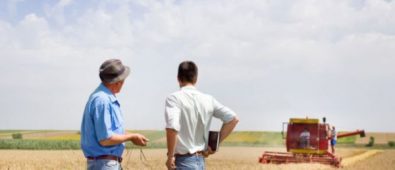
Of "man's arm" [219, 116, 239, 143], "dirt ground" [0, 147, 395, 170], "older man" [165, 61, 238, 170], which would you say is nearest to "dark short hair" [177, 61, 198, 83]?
"older man" [165, 61, 238, 170]

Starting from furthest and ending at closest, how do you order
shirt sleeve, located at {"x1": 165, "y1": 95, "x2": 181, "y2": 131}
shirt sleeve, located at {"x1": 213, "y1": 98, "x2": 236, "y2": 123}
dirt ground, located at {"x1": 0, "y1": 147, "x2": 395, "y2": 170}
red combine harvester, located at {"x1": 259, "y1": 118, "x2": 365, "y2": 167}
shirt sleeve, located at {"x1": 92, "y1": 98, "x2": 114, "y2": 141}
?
red combine harvester, located at {"x1": 259, "y1": 118, "x2": 365, "y2": 167}, dirt ground, located at {"x1": 0, "y1": 147, "x2": 395, "y2": 170}, shirt sleeve, located at {"x1": 213, "y1": 98, "x2": 236, "y2": 123}, shirt sleeve, located at {"x1": 165, "y1": 95, "x2": 181, "y2": 131}, shirt sleeve, located at {"x1": 92, "y1": 98, "x2": 114, "y2": 141}

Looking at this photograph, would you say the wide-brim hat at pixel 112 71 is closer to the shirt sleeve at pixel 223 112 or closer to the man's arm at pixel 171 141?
the man's arm at pixel 171 141

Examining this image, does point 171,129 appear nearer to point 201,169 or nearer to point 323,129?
point 201,169

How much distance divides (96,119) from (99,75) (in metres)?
0.43

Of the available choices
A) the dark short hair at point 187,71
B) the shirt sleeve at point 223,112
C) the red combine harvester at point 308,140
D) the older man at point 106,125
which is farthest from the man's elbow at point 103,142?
the red combine harvester at point 308,140

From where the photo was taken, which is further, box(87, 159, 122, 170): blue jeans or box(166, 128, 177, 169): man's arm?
box(166, 128, 177, 169): man's arm

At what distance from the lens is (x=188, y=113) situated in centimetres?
623

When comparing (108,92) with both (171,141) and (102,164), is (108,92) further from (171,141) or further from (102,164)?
(171,141)

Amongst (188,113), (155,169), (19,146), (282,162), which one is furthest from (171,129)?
(19,146)

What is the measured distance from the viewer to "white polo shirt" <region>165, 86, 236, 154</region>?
6.21 meters

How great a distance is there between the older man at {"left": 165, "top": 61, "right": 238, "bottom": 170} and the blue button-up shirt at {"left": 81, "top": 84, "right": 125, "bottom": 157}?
0.56 meters

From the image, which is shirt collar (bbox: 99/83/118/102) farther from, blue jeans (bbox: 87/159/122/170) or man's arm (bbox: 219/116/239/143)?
man's arm (bbox: 219/116/239/143)

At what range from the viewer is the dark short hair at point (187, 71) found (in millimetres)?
6262

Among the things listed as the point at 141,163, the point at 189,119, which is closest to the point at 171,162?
the point at 189,119
